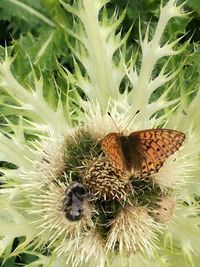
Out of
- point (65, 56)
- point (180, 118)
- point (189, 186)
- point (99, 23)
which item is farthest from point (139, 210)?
point (65, 56)

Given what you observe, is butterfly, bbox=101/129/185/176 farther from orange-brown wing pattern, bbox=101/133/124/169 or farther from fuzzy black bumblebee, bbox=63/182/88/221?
fuzzy black bumblebee, bbox=63/182/88/221

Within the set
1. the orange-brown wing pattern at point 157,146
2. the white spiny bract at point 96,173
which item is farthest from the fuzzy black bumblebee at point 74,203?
the orange-brown wing pattern at point 157,146

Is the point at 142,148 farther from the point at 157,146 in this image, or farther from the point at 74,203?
the point at 74,203

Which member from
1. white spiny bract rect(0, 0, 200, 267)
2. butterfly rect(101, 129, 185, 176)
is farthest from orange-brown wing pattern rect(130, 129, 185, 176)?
white spiny bract rect(0, 0, 200, 267)

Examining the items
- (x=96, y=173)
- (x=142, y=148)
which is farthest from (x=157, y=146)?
(x=96, y=173)

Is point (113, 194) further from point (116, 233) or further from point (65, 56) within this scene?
point (65, 56)

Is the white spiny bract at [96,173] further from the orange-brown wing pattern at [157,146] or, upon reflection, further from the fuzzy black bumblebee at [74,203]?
the orange-brown wing pattern at [157,146]

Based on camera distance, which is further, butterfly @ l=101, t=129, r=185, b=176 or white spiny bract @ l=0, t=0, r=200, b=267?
white spiny bract @ l=0, t=0, r=200, b=267
